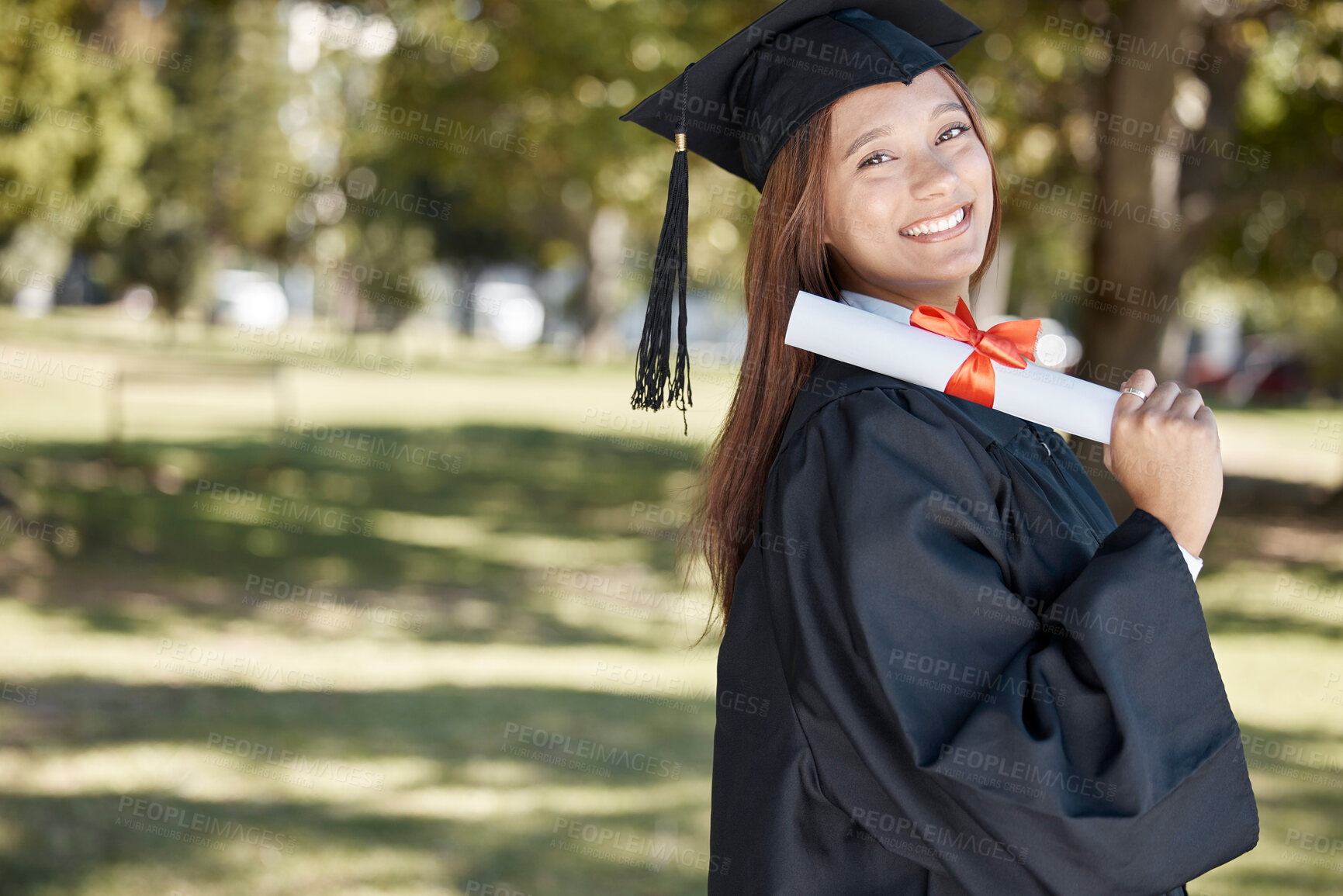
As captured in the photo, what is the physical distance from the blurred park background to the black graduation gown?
0.79m

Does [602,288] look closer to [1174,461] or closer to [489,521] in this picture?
[489,521]

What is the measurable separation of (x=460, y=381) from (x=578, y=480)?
14.1 metres

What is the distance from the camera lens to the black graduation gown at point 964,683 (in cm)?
132

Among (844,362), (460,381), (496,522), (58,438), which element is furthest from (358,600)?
(460,381)

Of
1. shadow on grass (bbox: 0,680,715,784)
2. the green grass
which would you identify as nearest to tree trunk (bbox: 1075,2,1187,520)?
the green grass

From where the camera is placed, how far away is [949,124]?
1709mm

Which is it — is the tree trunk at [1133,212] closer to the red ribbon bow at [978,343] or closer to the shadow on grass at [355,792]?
the shadow on grass at [355,792]

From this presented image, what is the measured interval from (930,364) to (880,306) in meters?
0.23

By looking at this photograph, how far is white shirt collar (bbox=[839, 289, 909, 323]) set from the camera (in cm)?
175

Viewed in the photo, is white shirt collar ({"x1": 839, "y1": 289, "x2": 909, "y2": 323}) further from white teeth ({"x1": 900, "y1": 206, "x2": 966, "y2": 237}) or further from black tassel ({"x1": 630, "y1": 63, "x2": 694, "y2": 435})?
black tassel ({"x1": 630, "y1": 63, "x2": 694, "y2": 435})

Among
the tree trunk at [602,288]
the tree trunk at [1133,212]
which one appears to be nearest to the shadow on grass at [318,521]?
the tree trunk at [1133,212]

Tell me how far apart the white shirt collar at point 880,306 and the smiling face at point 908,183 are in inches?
1.7

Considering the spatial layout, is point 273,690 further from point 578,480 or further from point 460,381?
point 460,381

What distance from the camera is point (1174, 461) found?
1.44 m
